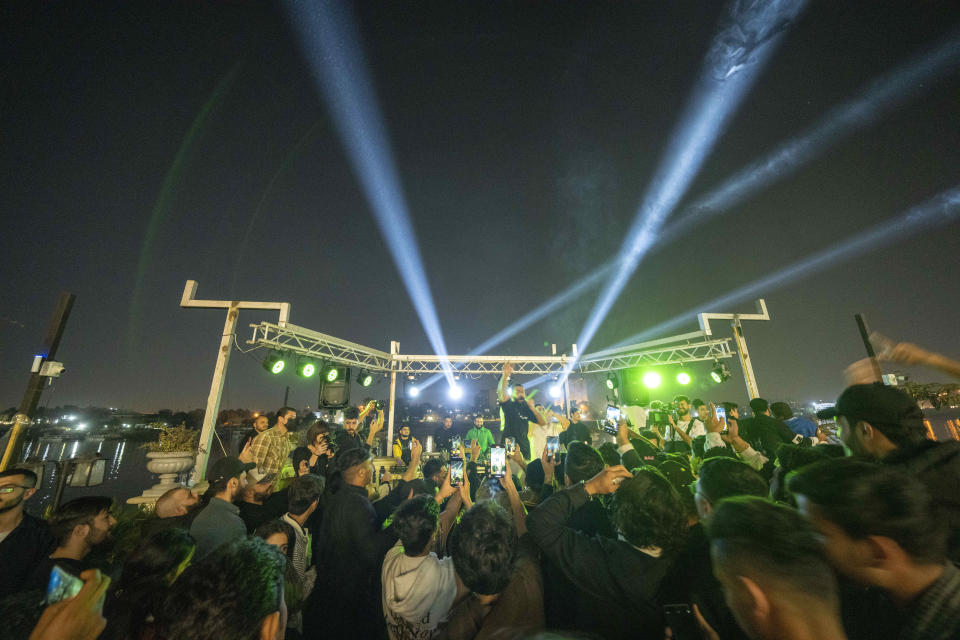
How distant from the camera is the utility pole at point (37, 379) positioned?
695 centimetres

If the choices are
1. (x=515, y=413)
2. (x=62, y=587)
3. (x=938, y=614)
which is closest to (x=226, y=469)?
(x=62, y=587)

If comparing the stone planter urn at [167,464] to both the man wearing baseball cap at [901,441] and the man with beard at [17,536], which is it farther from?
the man wearing baseball cap at [901,441]

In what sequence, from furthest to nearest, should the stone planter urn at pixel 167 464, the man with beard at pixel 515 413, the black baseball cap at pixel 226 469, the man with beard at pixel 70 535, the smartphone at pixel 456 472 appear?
the stone planter urn at pixel 167 464
the man with beard at pixel 515 413
the smartphone at pixel 456 472
the black baseball cap at pixel 226 469
the man with beard at pixel 70 535

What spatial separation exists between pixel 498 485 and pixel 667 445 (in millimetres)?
4909

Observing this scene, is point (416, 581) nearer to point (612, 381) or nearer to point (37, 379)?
point (37, 379)

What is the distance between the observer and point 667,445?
7.37 meters

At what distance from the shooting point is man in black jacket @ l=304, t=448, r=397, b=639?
9.72 feet

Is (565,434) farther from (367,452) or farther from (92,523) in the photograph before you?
(92,523)

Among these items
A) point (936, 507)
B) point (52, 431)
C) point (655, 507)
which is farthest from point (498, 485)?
point (52, 431)

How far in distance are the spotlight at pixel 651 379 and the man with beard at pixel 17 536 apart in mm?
15487

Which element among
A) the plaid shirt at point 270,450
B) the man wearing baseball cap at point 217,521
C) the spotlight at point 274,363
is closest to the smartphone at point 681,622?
the man wearing baseball cap at point 217,521

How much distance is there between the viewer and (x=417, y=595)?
228 centimetres

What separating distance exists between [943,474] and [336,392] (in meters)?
14.0

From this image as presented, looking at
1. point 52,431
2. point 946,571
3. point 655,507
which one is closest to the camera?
point 946,571
